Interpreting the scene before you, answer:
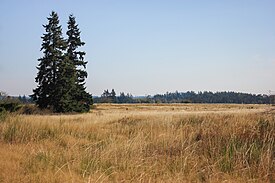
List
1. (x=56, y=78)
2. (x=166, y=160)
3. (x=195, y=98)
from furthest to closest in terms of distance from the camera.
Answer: (x=195, y=98) → (x=56, y=78) → (x=166, y=160)

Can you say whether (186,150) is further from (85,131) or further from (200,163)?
(85,131)

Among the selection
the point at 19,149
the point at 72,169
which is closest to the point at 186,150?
the point at 72,169

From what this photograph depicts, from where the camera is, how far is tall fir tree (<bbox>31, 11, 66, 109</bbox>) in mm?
41750

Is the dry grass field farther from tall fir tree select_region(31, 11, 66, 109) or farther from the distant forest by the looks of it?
the distant forest

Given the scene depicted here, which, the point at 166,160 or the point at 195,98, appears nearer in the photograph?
the point at 166,160

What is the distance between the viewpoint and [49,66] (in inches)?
1674

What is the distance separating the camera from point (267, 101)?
1041 cm

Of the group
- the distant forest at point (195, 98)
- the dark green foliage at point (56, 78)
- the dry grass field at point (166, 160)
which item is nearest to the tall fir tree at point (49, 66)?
the dark green foliage at point (56, 78)

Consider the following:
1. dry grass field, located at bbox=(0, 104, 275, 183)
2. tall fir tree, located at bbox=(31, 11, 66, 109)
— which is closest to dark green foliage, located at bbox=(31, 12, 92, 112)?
tall fir tree, located at bbox=(31, 11, 66, 109)

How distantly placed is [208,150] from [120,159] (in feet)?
6.34

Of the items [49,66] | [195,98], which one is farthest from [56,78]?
[195,98]

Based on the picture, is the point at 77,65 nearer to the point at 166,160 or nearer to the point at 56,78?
the point at 56,78

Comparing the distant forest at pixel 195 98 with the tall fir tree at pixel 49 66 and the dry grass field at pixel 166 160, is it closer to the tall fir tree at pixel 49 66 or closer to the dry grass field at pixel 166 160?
the tall fir tree at pixel 49 66

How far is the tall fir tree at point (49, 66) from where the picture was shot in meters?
41.8
